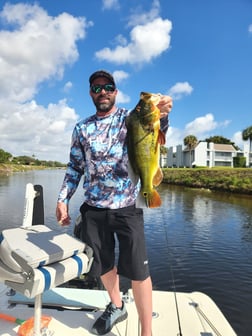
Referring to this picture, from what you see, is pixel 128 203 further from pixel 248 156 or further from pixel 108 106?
pixel 248 156

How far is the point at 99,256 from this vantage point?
3115mm

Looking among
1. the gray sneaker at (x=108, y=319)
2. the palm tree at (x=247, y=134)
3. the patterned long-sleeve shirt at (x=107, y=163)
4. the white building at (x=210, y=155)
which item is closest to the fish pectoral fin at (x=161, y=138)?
the patterned long-sleeve shirt at (x=107, y=163)

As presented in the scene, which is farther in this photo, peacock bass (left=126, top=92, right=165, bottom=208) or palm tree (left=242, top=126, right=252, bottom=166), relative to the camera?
palm tree (left=242, top=126, right=252, bottom=166)

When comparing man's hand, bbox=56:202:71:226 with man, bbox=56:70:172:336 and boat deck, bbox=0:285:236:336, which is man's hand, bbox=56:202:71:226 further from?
boat deck, bbox=0:285:236:336

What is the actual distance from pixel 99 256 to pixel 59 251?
0.66 m

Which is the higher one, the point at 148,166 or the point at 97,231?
the point at 148,166

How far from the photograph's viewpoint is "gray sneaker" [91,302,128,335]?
3150 mm

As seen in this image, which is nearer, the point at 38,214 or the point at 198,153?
the point at 38,214

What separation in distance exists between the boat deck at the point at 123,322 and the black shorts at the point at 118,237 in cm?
68

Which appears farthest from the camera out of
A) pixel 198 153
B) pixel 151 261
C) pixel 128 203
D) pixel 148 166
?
pixel 198 153

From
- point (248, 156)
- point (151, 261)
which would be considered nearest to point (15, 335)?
point (151, 261)

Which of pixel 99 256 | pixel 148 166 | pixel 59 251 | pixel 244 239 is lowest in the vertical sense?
pixel 244 239

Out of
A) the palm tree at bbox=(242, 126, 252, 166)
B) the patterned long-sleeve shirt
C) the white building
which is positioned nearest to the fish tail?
the patterned long-sleeve shirt

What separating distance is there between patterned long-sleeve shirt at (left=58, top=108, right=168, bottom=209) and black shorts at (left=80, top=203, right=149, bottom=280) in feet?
0.32
